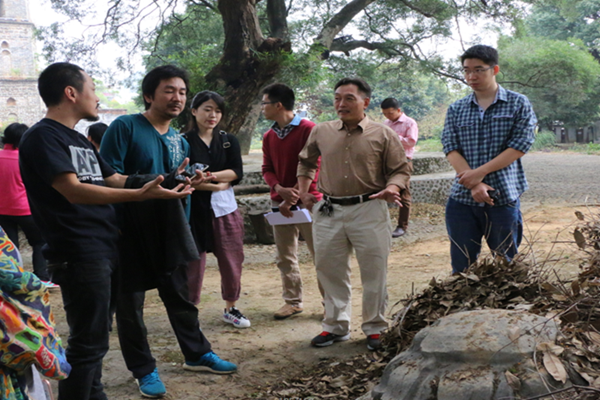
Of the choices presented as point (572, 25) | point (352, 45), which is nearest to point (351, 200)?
point (352, 45)

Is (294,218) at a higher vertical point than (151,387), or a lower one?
higher

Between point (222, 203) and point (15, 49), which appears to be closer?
point (222, 203)

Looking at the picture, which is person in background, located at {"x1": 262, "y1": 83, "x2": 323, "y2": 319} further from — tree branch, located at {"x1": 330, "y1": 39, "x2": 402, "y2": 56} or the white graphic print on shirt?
tree branch, located at {"x1": 330, "y1": 39, "x2": 402, "y2": 56}

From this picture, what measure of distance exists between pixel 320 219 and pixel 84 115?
5.77 ft

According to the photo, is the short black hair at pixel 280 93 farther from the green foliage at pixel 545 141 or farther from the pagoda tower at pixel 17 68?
the pagoda tower at pixel 17 68

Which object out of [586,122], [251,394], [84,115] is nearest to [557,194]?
[251,394]

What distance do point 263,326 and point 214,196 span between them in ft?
3.69

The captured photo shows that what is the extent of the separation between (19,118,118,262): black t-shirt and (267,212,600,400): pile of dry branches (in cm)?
137

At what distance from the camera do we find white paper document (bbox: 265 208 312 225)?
Answer: 426 centimetres

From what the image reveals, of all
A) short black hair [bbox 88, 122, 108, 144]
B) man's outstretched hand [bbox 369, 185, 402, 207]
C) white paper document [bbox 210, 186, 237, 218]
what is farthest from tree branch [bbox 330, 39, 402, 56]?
man's outstretched hand [bbox 369, 185, 402, 207]

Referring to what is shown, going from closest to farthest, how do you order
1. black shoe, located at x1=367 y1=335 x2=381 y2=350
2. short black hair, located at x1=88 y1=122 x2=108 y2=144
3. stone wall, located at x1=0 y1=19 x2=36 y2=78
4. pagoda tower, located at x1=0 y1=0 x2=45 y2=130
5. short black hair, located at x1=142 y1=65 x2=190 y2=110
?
1. short black hair, located at x1=142 y1=65 x2=190 y2=110
2. black shoe, located at x1=367 y1=335 x2=381 y2=350
3. short black hair, located at x1=88 y1=122 x2=108 y2=144
4. pagoda tower, located at x1=0 y1=0 x2=45 y2=130
5. stone wall, located at x1=0 y1=19 x2=36 y2=78

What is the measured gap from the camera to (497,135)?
335cm

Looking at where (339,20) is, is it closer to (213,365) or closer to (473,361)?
(213,365)

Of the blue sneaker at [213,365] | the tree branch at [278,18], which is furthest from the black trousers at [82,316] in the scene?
the tree branch at [278,18]
